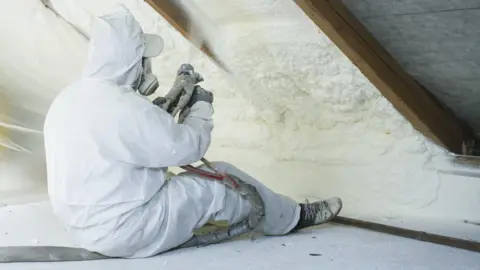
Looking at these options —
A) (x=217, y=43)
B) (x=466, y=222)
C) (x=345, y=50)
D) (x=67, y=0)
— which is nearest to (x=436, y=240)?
(x=466, y=222)

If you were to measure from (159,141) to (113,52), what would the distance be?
14.3 inches

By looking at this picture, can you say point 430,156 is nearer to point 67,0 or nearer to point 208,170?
point 208,170

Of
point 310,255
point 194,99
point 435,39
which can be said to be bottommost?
point 310,255

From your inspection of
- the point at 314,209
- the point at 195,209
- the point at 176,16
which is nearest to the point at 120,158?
the point at 195,209

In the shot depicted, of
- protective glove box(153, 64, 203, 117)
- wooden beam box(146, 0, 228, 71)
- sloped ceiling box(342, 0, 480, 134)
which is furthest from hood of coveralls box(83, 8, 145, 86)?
sloped ceiling box(342, 0, 480, 134)

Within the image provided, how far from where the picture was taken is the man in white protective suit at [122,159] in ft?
6.95

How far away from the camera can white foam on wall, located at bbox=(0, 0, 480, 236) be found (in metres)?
2.68

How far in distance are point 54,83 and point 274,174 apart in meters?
1.34

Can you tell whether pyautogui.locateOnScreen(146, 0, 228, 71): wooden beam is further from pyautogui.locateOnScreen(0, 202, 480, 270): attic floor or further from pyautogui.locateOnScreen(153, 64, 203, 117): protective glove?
pyautogui.locateOnScreen(0, 202, 480, 270): attic floor

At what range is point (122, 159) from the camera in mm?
2117

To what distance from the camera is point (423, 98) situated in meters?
2.48

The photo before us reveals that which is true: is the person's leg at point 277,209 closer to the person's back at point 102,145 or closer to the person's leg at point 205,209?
the person's leg at point 205,209

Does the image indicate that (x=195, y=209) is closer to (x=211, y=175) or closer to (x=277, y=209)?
(x=211, y=175)

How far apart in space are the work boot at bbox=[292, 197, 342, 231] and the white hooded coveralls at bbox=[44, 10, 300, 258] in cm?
41
